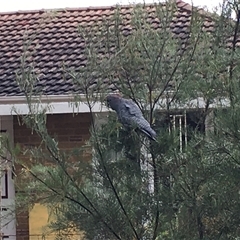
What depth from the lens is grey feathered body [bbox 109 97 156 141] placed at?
16.6ft

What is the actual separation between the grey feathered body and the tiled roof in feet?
17.5

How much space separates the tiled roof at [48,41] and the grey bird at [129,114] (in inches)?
208

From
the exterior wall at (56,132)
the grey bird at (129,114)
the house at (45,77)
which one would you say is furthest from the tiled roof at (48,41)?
the grey bird at (129,114)

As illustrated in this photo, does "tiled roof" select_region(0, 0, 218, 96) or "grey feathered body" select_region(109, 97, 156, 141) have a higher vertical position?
"tiled roof" select_region(0, 0, 218, 96)

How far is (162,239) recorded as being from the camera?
5078 mm

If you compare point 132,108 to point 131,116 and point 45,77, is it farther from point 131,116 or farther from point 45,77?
point 45,77

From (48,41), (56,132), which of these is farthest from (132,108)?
(48,41)

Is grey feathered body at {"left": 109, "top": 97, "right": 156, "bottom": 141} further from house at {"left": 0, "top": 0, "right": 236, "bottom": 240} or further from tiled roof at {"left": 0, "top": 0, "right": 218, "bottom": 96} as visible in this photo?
tiled roof at {"left": 0, "top": 0, "right": 218, "bottom": 96}

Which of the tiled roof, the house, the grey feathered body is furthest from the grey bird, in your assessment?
the tiled roof

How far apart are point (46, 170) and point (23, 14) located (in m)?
9.51

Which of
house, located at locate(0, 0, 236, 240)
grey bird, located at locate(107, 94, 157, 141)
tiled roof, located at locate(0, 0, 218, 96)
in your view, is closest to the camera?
grey bird, located at locate(107, 94, 157, 141)

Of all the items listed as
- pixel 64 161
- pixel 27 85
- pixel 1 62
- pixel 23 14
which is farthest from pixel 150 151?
pixel 23 14

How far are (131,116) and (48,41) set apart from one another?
7.88 metres

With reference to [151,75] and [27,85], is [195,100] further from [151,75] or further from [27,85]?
[27,85]
